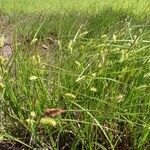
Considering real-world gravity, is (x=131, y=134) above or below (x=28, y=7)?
above

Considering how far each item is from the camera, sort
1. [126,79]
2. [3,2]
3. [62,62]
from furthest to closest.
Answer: [3,2] → [62,62] → [126,79]

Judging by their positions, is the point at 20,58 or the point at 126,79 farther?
the point at 20,58

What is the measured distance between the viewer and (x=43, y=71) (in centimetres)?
307

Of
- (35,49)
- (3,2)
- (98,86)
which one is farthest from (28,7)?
(98,86)

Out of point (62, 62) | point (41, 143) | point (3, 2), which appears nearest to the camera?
point (41, 143)

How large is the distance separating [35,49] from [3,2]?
6.33 metres

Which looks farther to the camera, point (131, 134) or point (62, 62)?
point (62, 62)

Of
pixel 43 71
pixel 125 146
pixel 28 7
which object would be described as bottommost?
pixel 28 7

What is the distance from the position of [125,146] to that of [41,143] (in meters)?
0.44

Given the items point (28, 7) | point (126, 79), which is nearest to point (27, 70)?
point (126, 79)

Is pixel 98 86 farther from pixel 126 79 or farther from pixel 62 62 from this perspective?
pixel 62 62

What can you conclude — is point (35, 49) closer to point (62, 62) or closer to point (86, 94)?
point (62, 62)

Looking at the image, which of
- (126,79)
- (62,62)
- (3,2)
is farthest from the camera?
(3,2)

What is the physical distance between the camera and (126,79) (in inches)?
114
